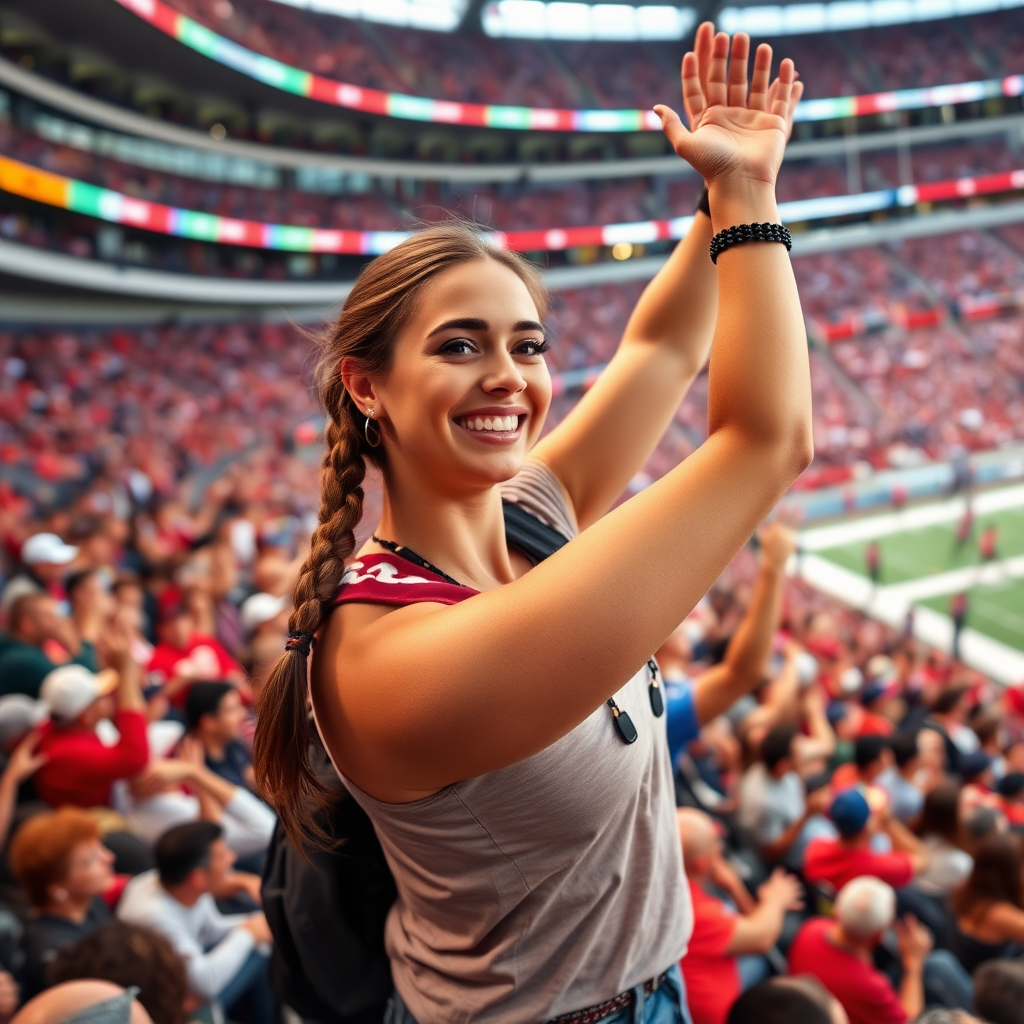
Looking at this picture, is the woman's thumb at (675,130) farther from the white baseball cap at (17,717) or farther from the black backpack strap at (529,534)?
the white baseball cap at (17,717)

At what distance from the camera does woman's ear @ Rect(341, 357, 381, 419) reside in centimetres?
109

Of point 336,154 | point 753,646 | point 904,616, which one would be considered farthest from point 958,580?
point 336,154

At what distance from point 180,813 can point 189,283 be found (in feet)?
52.3

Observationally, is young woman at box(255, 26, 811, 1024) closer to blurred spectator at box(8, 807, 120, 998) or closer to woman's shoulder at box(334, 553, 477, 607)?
woman's shoulder at box(334, 553, 477, 607)

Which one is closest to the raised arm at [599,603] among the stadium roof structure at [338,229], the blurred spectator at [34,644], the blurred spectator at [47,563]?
the blurred spectator at [34,644]

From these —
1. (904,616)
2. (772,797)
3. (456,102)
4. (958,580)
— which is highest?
(456,102)

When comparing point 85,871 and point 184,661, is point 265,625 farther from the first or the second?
point 85,871

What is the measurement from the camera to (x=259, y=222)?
66.3 ft

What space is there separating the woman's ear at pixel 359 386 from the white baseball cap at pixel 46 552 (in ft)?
16.6

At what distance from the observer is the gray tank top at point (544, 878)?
0.94 meters

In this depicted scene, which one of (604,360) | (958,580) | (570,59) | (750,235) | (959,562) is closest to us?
(750,235)

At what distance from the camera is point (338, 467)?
3.74 feet

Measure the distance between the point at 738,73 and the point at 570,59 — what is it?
1164 inches

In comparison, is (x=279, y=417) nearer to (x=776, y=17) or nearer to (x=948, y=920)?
(x=948, y=920)
